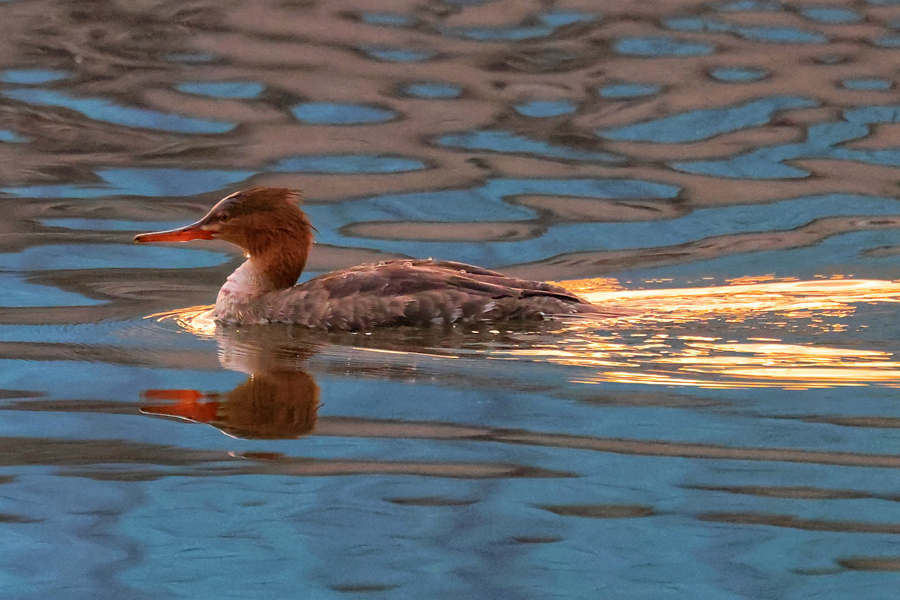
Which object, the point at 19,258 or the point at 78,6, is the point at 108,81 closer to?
the point at 78,6

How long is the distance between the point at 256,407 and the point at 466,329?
1.86 m

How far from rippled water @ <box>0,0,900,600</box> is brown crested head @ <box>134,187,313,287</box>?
51 cm

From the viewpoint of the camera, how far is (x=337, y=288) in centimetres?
770

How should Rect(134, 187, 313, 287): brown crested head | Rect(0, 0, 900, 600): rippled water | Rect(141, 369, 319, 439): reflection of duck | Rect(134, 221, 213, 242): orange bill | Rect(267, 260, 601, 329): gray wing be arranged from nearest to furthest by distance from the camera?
Rect(0, 0, 900, 600): rippled water, Rect(141, 369, 319, 439): reflection of duck, Rect(267, 260, 601, 329): gray wing, Rect(134, 221, 213, 242): orange bill, Rect(134, 187, 313, 287): brown crested head

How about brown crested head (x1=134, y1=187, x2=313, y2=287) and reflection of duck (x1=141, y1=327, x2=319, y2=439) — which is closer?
reflection of duck (x1=141, y1=327, x2=319, y2=439)

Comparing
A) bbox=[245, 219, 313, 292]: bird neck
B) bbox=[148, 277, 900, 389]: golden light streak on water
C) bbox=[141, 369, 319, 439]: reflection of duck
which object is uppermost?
bbox=[245, 219, 313, 292]: bird neck

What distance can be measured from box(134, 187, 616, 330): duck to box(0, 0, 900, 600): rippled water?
179 mm

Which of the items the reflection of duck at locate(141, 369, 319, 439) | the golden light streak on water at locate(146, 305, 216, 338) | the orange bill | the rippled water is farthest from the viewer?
the orange bill

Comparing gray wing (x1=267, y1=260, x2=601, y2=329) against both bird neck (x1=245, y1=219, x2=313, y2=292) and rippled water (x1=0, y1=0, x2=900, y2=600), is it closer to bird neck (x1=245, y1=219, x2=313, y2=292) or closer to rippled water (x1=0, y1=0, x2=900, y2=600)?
rippled water (x1=0, y1=0, x2=900, y2=600)

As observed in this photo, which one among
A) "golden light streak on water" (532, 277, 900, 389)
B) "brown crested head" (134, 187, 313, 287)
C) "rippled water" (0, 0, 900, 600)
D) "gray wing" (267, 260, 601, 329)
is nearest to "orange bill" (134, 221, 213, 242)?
"brown crested head" (134, 187, 313, 287)

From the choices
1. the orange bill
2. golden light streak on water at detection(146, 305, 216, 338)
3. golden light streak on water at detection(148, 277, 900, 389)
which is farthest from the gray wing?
the orange bill

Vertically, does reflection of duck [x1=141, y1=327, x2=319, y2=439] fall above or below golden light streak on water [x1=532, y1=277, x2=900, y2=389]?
below

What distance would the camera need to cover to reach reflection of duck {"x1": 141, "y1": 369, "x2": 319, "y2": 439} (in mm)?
5461

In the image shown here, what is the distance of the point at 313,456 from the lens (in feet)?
16.6
